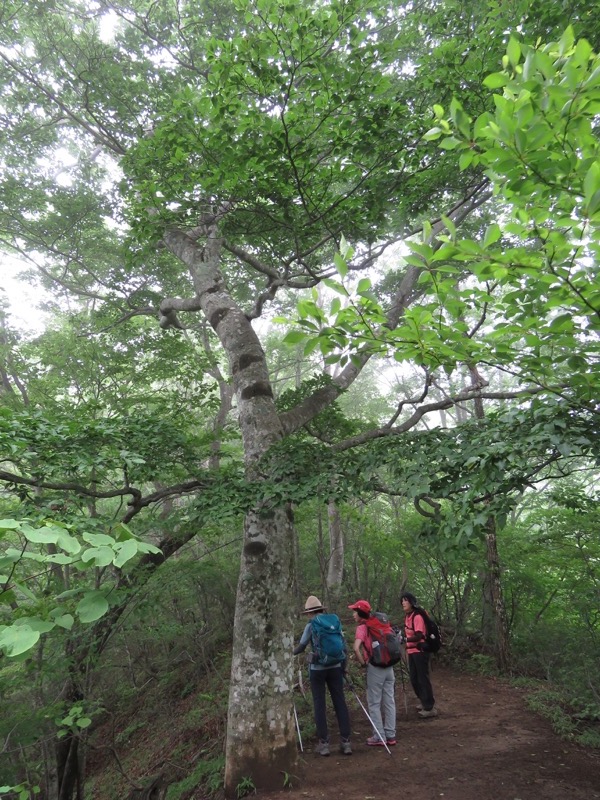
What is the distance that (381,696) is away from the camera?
510 cm

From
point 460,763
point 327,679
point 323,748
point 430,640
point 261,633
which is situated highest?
point 261,633

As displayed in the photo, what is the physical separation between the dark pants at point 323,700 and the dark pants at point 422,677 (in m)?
1.13

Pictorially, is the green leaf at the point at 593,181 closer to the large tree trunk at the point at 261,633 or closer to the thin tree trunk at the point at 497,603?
the large tree trunk at the point at 261,633

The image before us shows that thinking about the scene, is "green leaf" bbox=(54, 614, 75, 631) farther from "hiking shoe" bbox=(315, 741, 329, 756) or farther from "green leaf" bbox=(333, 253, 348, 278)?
"hiking shoe" bbox=(315, 741, 329, 756)

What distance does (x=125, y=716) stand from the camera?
9.15m

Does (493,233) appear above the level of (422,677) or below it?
above

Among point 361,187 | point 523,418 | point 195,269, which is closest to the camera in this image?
point 523,418

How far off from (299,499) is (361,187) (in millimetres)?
3773

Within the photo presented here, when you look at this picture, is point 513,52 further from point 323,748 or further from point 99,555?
point 323,748

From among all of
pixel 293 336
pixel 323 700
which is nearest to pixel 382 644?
pixel 323 700

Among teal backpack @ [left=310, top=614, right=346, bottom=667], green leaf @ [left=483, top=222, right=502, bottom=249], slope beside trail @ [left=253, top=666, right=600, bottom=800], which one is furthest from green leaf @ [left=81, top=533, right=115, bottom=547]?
teal backpack @ [left=310, top=614, right=346, bottom=667]

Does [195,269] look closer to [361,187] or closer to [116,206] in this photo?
[361,187]

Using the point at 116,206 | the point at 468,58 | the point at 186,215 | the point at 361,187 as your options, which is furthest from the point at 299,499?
the point at 116,206

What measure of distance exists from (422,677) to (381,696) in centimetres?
85
